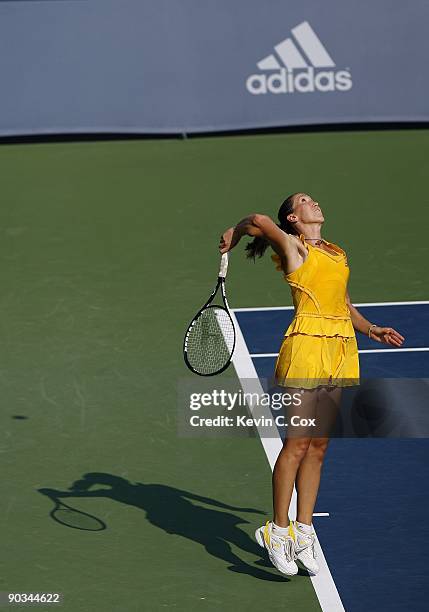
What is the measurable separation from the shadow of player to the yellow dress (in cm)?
124

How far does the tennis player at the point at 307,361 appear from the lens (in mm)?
7801

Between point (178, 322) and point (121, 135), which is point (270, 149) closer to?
point (121, 135)

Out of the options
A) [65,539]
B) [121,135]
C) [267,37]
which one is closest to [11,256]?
[121,135]

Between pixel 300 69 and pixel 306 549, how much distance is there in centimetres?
1029

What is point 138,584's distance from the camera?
7.98 metres

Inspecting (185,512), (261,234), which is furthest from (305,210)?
(185,512)

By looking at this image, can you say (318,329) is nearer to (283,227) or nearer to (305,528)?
(283,227)

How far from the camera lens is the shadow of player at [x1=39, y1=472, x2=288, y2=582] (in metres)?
8.38

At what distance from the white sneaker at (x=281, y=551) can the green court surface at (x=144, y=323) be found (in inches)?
3.8

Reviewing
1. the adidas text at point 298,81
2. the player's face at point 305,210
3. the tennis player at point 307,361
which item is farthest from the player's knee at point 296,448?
the adidas text at point 298,81

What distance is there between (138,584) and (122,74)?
34.2ft

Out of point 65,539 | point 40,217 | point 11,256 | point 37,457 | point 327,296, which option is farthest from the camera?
point 40,217

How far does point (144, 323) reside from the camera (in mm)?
12352

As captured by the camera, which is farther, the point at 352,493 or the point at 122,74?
the point at 122,74
